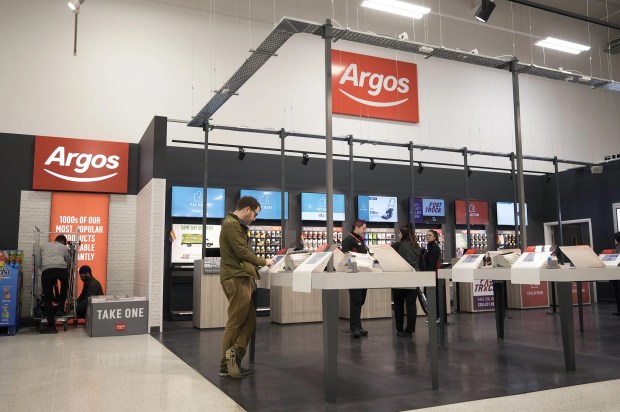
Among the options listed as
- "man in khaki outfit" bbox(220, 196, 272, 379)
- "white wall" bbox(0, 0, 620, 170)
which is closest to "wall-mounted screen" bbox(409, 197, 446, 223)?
"white wall" bbox(0, 0, 620, 170)

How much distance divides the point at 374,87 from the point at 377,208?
3.01m

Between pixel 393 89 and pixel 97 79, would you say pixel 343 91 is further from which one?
pixel 97 79

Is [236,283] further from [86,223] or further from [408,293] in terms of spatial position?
[86,223]

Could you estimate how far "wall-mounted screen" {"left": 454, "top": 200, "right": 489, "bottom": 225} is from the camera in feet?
39.5

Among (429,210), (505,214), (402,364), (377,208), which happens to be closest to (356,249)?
(402,364)

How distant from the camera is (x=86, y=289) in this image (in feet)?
27.4

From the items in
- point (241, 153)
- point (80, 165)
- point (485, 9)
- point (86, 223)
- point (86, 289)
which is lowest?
point (86, 289)

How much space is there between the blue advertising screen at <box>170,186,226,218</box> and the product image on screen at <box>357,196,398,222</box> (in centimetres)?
304

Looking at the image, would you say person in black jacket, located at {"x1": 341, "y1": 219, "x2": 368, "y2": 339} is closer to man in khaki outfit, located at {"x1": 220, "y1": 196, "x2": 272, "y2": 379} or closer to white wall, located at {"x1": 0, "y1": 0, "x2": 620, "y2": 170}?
man in khaki outfit, located at {"x1": 220, "y1": 196, "x2": 272, "y2": 379}

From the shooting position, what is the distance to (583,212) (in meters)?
12.4

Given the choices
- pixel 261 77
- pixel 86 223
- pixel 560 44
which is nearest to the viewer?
pixel 86 223

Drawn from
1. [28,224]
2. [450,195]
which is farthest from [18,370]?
[450,195]

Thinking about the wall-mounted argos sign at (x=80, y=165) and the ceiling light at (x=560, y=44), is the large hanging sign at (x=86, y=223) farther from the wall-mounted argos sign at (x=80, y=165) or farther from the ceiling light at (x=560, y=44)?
the ceiling light at (x=560, y=44)

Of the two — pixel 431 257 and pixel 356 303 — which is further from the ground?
pixel 431 257
